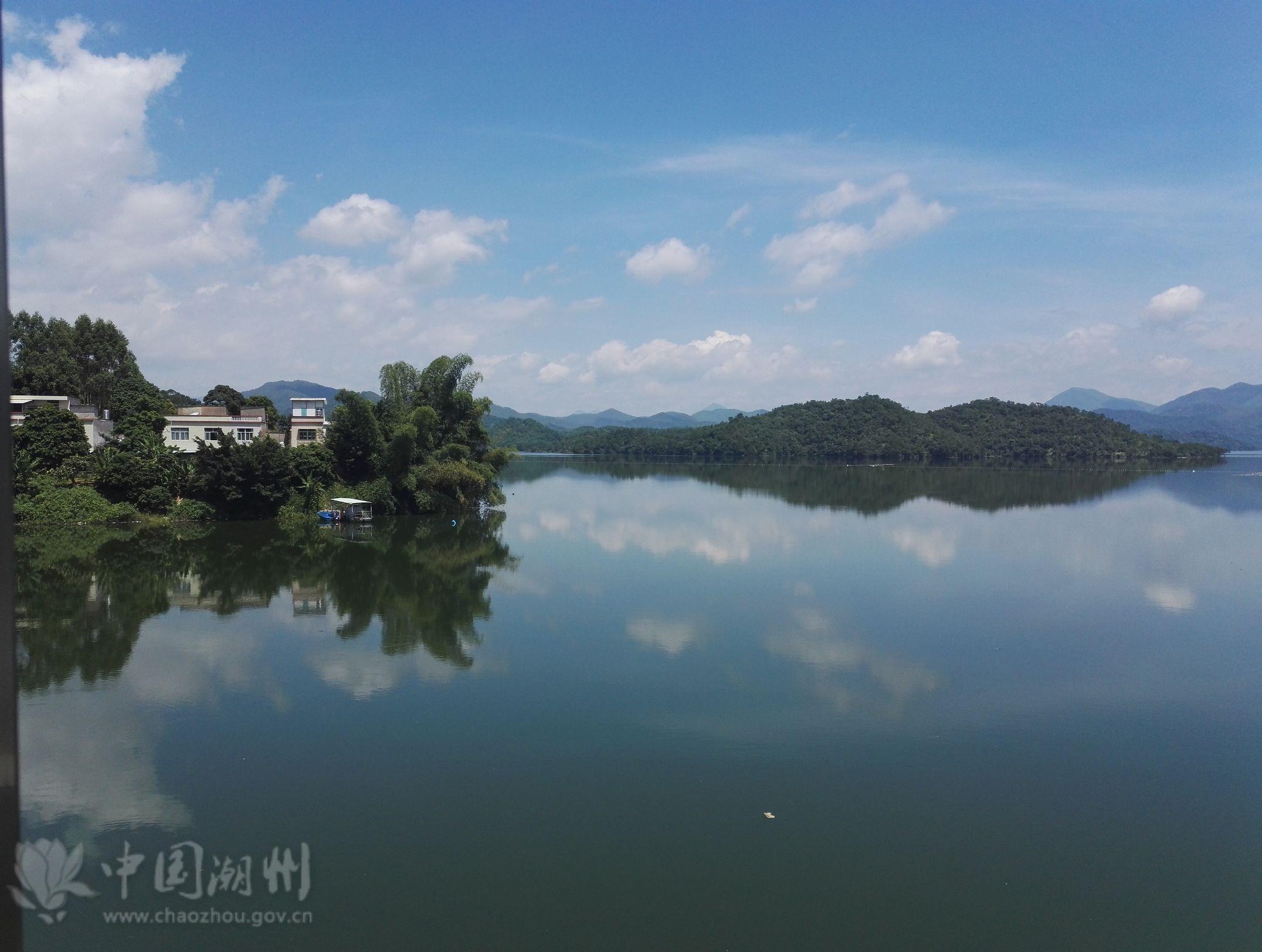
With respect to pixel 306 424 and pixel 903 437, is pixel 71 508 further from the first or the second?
pixel 903 437

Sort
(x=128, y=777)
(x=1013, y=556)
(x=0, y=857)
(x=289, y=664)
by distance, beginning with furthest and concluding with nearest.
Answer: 1. (x=1013, y=556)
2. (x=289, y=664)
3. (x=128, y=777)
4. (x=0, y=857)

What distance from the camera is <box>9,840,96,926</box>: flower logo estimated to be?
11.4ft

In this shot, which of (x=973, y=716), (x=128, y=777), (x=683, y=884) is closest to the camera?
(x=683, y=884)

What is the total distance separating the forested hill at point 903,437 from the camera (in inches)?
2940

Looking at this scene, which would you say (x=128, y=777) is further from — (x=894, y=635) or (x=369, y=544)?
(x=369, y=544)

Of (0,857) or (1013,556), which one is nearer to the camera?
(0,857)

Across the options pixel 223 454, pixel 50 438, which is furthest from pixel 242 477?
pixel 50 438

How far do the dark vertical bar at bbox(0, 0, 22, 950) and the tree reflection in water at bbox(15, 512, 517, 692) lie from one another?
877cm

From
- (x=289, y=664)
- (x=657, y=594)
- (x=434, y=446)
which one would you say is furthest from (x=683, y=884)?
(x=434, y=446)

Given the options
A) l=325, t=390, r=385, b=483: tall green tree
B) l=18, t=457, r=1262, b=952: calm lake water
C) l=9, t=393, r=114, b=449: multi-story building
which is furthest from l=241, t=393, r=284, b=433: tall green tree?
l=18, t=457, r=1262, b=952: calm lake water

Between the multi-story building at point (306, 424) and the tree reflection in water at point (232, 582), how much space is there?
6.87 meters

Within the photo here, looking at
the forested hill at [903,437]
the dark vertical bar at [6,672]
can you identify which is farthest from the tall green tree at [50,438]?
the forested hill at [903,437]

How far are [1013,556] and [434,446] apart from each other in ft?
61.4

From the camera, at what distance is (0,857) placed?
4.97 feet
